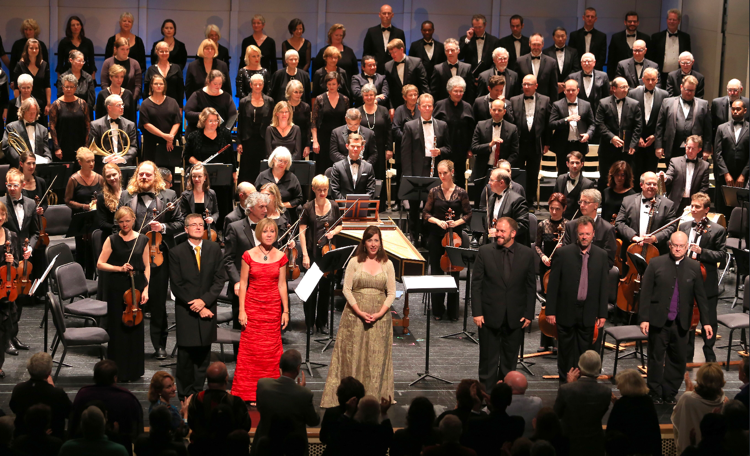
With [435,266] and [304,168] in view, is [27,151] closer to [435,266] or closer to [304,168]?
[304,168]

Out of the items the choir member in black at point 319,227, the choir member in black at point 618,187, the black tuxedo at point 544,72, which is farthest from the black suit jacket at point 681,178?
the choir member in black at point 319,227

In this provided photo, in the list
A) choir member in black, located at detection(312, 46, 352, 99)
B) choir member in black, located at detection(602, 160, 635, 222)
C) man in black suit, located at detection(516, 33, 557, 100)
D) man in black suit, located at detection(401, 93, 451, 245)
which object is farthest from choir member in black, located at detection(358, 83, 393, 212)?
choir member in black, located at detection(602, 160, 635, 222)

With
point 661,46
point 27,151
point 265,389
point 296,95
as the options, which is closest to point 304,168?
point 296,95

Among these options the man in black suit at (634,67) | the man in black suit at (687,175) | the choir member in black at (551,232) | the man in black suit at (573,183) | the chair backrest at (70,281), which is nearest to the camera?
the chair backrest at (70,281)

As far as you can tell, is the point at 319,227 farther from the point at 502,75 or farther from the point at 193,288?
the point at 502,75

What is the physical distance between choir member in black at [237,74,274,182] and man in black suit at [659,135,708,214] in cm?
416

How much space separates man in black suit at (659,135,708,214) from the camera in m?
8.58

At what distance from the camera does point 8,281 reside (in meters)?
6.18

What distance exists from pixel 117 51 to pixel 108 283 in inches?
169

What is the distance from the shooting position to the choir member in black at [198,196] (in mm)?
7445

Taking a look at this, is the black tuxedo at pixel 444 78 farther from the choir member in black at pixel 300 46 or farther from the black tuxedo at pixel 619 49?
the black tuxedo at pixel 619 49

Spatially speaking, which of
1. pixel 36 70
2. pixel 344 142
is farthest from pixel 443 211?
pixel 36 70

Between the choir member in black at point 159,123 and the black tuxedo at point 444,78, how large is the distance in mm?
2953

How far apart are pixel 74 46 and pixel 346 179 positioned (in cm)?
408
